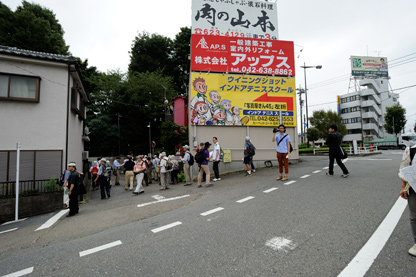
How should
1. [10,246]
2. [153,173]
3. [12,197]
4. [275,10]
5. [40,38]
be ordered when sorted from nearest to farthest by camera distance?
[10,246] → [12,197] → [275,10] → [153,173] → [40,38]

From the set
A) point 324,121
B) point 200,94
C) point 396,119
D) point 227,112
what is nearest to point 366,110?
point 396,119

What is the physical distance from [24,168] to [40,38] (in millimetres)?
22126

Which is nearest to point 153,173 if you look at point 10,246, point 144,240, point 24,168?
point 24,168

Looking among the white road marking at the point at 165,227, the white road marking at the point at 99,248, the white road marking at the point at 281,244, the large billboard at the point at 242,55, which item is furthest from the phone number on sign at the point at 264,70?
the white road marking at the point at 99,248

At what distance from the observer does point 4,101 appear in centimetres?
905

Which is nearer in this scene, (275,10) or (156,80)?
(275,10)

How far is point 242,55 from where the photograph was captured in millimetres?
12992

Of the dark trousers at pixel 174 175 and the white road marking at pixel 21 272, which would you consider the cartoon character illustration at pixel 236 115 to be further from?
→ the white road marking at pixel 21 272

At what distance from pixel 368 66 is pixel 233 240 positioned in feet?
189

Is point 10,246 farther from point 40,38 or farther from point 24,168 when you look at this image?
point 40,38

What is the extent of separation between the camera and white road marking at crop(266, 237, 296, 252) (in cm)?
295

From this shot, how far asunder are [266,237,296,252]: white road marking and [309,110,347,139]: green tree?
37.8 m

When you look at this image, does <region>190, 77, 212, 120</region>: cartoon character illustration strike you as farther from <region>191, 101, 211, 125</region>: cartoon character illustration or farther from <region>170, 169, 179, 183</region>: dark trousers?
<region>170, 169, 179, 183</region>: dark trousers

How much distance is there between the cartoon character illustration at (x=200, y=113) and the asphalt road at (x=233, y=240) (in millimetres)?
6671
